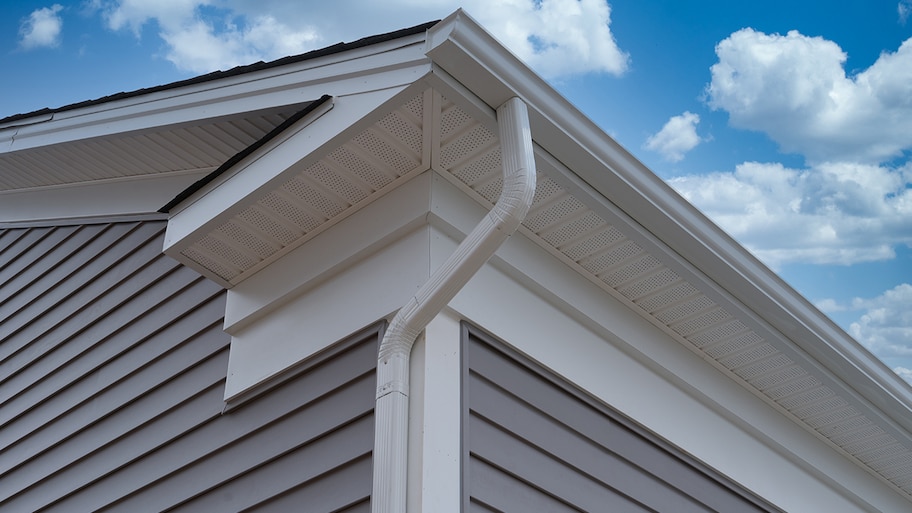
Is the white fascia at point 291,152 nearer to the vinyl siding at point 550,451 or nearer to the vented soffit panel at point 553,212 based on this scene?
the vented soffit panel at point 553,212

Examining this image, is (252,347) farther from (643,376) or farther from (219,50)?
(219,50)

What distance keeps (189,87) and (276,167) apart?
853 mm

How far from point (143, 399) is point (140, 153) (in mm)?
1195

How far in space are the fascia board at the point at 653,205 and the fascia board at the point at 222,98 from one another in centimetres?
16

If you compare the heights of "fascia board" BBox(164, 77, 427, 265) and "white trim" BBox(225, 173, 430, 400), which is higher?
"fascia board" BBox(164, 77, 427, 265)

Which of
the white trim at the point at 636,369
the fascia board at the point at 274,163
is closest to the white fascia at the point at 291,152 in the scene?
the fascia board at the point at 274,163

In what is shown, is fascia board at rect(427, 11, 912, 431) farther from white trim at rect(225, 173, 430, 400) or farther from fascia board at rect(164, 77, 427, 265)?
white trim at rect(225, 173, 430, 400)

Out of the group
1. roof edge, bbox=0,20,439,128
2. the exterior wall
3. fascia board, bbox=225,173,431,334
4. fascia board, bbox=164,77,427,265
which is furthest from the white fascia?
the exterior wall

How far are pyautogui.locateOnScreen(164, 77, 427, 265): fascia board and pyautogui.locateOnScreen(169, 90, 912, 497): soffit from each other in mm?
35

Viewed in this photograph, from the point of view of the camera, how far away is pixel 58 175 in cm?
483

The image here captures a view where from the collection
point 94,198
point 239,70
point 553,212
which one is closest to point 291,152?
point 239,70

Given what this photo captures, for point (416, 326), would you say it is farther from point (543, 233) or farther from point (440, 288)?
point (543, 233)

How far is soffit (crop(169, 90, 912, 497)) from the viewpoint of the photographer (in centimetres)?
268

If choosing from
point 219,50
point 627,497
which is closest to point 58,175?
point 627,497
